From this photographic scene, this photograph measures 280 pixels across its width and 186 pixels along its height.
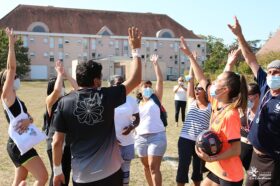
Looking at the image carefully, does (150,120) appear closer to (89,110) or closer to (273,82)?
(273,82)

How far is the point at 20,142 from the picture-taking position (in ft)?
18.5

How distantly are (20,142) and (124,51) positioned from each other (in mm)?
83474

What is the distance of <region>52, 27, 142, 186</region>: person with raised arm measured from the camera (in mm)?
4203

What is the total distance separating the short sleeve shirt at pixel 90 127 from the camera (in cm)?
420

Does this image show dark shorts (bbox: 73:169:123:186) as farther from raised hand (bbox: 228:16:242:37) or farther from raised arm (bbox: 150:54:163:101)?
raised arm (bbox: 150:54:163:101)

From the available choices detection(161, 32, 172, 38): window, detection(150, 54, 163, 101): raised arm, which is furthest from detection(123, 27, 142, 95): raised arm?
detection(161, 32, 172, 38): window

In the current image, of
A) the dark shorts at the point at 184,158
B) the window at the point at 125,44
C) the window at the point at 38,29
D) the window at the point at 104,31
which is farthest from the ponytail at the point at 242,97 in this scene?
→ the window at the point at 125,44

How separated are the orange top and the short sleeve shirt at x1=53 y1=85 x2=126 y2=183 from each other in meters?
1.09

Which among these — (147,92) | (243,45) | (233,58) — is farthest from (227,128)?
(147,92)

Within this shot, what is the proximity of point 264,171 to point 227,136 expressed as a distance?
2.76 ft

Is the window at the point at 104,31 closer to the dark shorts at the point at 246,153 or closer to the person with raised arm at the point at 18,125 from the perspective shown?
the dark shorts at the point at 246,153

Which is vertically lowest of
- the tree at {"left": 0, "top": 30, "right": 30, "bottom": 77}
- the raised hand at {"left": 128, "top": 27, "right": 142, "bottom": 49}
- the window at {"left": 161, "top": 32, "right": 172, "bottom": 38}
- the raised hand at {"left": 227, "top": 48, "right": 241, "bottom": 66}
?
the tree at {"left": 0, "top": 30, "right": 30, "bottom": 77}

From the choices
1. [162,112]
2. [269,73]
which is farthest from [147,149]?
[269,73]

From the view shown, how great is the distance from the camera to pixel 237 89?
15.1 feet
